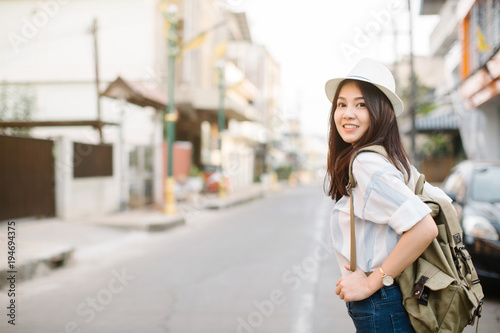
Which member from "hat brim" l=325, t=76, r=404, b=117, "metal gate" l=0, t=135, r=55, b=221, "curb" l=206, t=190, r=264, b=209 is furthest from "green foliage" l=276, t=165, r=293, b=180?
"hat brim" l=325, t=76, r=404, b=117

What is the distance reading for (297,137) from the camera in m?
80.6

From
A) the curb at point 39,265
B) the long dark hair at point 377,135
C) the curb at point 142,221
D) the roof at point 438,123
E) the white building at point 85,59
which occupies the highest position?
the white building at point 85,59

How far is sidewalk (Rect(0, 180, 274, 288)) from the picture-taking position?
6.34 m

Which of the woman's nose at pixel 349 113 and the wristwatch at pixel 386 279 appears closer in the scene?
the wristwatch at pixel 386 279

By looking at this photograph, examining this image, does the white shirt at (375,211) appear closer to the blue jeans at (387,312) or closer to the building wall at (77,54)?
the blue jeans at (387,312)

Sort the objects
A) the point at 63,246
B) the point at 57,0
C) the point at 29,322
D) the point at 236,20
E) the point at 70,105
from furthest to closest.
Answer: the point at 236,20
the point at 70,105
the point at 57,0
the point at 63,246
the point at 29,322

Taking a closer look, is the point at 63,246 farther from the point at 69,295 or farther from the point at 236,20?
the point at 236,20

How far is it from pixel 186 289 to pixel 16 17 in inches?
814

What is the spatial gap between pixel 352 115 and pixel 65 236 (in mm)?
8638

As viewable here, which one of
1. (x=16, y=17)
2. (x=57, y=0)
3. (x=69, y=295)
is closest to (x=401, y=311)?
(x=69, y=295)

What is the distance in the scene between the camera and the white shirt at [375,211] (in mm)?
1602

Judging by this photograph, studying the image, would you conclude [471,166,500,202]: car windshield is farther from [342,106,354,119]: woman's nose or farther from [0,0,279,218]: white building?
[0,0,279,218]: white building

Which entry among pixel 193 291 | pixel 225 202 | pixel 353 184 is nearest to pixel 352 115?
pixel 353 184

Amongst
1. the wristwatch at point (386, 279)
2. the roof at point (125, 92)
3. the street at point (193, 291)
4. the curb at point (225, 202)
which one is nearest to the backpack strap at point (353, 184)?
the wristwatch at point (386, 279)
